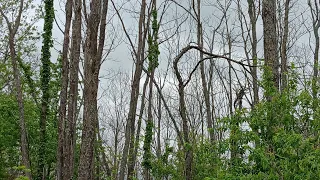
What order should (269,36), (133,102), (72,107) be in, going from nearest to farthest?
1. (269,36)
2. (72,107)
3. (133,102)

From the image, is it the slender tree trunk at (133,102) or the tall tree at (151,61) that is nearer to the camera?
the slender tree trunk at (133,102)

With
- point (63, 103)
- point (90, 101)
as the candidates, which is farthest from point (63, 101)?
point (90, 101)

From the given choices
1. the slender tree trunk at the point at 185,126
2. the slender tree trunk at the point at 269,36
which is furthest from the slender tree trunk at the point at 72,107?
the slender tree trunk at the point at 269,36

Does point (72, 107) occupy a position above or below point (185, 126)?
above

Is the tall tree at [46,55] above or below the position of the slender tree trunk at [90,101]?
above

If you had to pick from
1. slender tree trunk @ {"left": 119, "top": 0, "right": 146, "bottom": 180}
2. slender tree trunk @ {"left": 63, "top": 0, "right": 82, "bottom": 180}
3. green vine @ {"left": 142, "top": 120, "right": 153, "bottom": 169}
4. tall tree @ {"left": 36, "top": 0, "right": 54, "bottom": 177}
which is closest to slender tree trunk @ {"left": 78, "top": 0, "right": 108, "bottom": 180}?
slender tree trunk @ {"left": 63, "top": 0, "right": 82, "bottom": 180}

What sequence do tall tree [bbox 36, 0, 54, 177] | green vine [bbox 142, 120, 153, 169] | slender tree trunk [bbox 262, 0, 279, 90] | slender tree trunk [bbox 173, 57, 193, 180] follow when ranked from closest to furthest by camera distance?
slender tree trunk [bbox 173, 57, 193, 180]
slender tree trunk [bbox 262, 0, 279, 90]
green vine [bbox 142, 120, 153, 169]
tall tree [bbox 36, 0, 54, 177]

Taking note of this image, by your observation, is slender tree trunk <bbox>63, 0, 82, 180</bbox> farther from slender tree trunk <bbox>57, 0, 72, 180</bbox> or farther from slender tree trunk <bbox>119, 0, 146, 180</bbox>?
slender tree trunk <bbox>119, 0, 146, 180</bbox>

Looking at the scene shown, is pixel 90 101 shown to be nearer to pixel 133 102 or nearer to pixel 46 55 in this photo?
pixel 133 102

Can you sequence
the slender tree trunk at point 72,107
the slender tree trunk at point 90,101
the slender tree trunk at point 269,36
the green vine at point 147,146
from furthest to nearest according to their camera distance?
the green vine at point 147,146
the slender tree trunk at point 72,107
the slender tree trunk at point 90,101
the slender tree trunk at point 269,36

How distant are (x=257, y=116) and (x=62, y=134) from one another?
8373 millimetres

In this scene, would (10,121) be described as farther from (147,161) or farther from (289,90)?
(289,90)

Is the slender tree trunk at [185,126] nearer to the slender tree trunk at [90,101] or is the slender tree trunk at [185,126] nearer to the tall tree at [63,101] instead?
the slender tree trunk at [90,101]

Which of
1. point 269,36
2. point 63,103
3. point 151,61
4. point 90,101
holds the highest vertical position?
point 151,61
